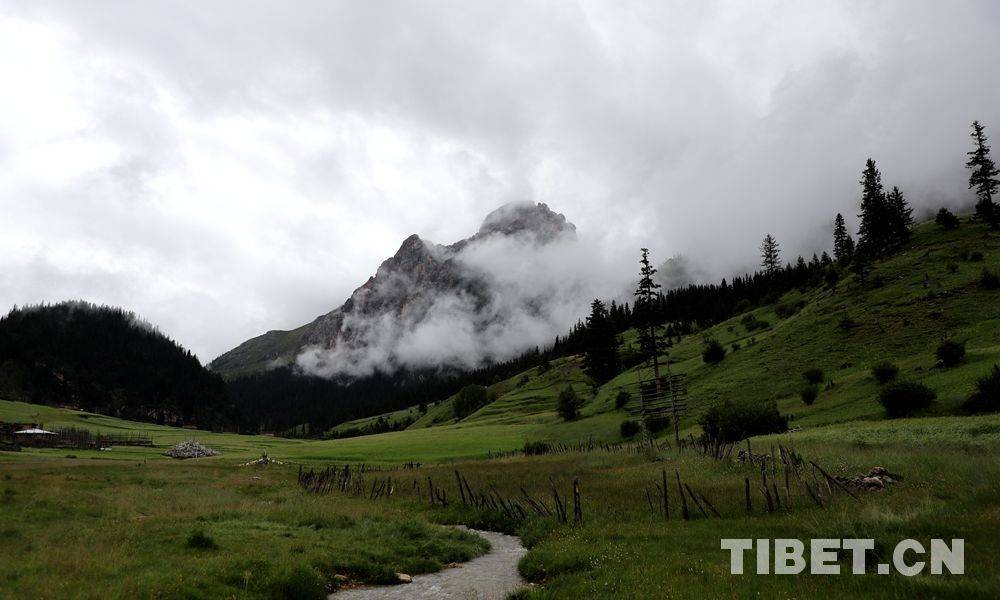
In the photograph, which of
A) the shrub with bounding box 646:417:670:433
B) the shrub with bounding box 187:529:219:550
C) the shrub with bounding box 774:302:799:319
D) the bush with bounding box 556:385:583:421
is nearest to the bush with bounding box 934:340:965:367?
the shrub with bounding box 646:417:670:433

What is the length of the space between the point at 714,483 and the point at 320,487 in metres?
32.0

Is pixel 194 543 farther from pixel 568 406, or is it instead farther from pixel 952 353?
pixel 568 406

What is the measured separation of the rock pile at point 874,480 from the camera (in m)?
19.5

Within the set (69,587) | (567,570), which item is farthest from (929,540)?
(69,587)

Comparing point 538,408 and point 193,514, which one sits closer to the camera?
point 193,514

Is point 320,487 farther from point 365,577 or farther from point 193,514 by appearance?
point 365,577

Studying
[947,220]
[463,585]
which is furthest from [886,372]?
[947,220]

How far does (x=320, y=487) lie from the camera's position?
4309cm

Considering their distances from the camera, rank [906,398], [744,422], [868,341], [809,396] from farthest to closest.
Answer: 1. [868,341]
2. [809,396]
3. [744,422]
4. [906,398]

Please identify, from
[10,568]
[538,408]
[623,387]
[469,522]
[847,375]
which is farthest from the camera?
[538,408]

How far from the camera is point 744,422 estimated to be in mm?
49250

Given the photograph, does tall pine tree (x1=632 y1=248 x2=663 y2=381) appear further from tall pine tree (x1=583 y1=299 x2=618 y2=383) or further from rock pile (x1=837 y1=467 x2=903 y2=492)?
tall pine tree (x1=583 y1=299 x2=618 y2=383)

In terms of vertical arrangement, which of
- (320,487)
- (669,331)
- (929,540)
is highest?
(669,331)

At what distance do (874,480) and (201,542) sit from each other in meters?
25.3
